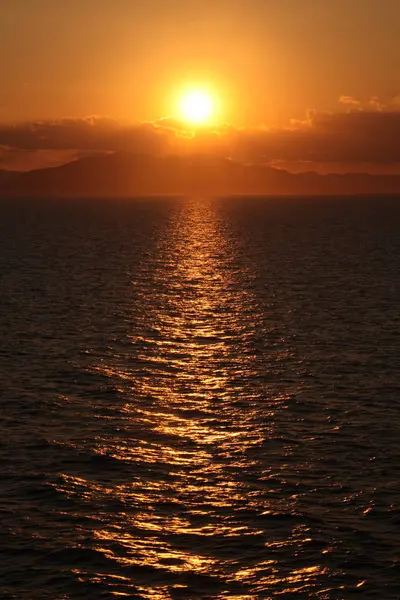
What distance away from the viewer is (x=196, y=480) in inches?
1606

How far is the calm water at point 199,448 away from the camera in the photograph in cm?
3256

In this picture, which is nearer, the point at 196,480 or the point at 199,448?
the point at 196,480

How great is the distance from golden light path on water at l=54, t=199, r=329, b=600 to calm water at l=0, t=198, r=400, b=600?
0.31 feet

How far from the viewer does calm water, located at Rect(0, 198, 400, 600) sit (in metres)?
32.6

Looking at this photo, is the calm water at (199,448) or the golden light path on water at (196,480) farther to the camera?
the calm water at (199,448)

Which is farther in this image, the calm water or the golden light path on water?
the calm water

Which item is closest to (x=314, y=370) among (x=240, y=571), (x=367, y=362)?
(x=367, y=362)

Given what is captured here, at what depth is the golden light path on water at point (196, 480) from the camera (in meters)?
32.2

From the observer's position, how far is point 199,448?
45125 millimetres

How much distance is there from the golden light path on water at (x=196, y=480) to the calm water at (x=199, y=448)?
9cm

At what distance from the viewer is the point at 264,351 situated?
220 ft

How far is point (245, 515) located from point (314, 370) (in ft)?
80.5

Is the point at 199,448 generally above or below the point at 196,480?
above

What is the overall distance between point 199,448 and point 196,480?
440 centimetres
